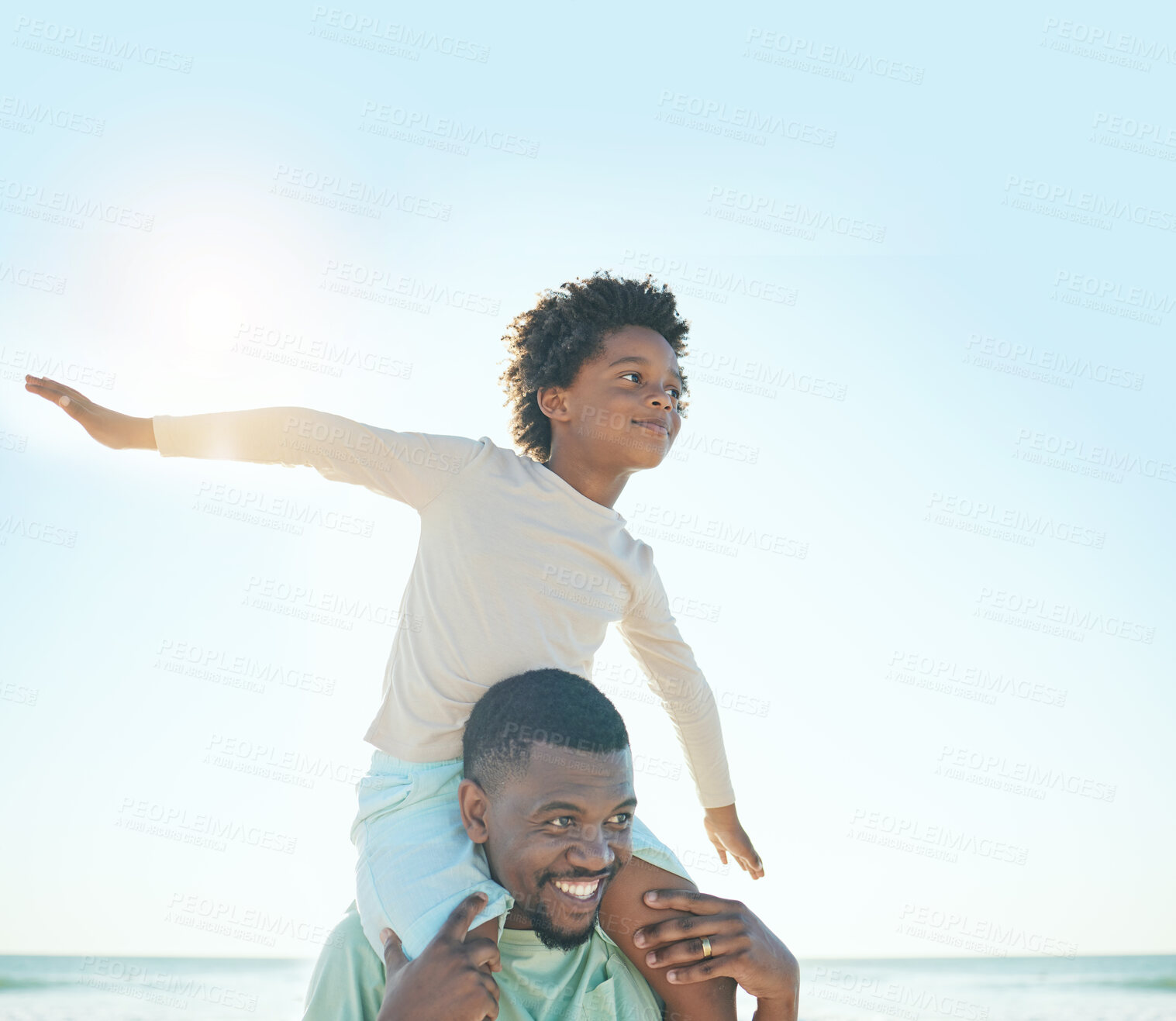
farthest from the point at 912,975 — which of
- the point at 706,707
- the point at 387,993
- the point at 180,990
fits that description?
the point at 387,993

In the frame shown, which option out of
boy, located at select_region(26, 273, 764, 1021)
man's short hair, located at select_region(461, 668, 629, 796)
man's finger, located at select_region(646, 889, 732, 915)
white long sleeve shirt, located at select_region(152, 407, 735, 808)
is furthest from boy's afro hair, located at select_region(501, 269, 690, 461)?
man's finger, located at select_region(646, 889, 732, 915)

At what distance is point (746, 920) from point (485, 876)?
0.70m

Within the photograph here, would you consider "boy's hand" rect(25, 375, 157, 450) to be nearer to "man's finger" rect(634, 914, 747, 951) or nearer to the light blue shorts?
the light blue shorts

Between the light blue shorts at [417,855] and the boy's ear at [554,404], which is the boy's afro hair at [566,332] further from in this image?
the light blue shorts at [417,855]

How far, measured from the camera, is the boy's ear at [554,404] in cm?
316

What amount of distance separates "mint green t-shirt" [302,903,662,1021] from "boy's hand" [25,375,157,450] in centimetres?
139

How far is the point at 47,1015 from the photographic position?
9.98 metres

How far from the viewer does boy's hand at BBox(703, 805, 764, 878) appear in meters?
3.31

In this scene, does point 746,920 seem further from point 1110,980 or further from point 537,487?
point 1110,980

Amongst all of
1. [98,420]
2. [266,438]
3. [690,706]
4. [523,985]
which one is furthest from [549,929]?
[98,420]

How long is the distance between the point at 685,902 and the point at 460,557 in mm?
1069

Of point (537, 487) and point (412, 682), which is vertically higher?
point (537, 487)

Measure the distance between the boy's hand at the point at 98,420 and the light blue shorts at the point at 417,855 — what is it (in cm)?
106

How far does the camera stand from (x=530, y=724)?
2.35 m
